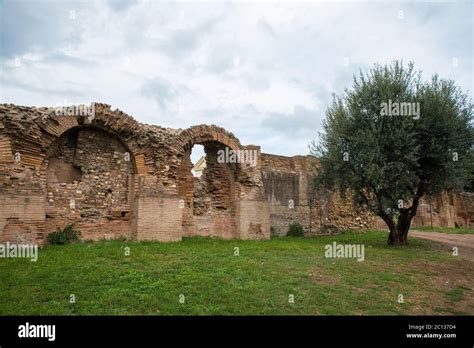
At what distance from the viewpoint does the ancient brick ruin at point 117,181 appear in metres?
11.3

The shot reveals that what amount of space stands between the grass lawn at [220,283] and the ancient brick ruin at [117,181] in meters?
1.78

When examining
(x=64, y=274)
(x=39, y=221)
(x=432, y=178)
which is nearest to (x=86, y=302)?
(x=64, y=274)

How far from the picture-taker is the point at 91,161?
13375mm

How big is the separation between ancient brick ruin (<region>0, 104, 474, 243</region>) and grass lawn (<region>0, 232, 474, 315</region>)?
178 cm

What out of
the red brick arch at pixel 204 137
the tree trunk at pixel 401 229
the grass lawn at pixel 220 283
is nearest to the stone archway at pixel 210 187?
the red brick arch at pixel 204 137

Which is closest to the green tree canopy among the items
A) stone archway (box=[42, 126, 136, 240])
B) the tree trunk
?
the tree trunk

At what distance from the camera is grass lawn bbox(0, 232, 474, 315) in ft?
21.2

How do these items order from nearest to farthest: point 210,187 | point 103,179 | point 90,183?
1. point 90,183
2. point 103,179
3. point 210,187

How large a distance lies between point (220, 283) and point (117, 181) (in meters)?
7.47

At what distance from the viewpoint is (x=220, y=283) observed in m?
7.73

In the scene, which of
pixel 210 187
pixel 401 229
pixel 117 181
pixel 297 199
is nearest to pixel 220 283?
pixel 117 181

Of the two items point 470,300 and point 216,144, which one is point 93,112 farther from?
point 470,300

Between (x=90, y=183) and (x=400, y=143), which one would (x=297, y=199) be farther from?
(x=90, y=183)

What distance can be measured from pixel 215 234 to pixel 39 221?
7.00 metres
